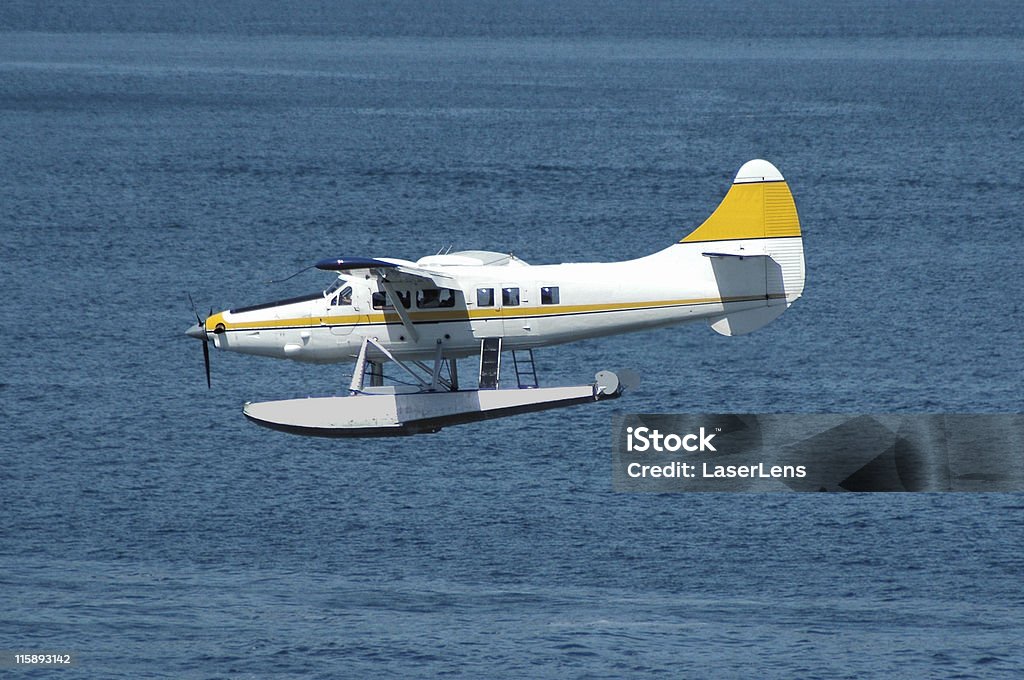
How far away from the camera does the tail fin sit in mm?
44125

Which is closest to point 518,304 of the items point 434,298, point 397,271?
point 434,298

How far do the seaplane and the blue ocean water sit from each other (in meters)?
21.6

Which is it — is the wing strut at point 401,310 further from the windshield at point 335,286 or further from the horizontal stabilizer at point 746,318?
the horizontal stabilizer at point 746,318

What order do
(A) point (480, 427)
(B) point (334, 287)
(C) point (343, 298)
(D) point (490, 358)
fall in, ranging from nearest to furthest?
1. (D) point (490, 358)
2. (C) point (343, 298)
3. (B) point (334, 287)
4. (A) point (480, 427)

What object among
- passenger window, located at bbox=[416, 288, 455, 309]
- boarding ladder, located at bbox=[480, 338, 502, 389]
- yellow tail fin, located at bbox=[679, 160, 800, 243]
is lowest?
boarding ladder, located at bbox=[480, 338, 502, 389]

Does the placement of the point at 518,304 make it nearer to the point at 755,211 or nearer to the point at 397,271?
the point at 397,271

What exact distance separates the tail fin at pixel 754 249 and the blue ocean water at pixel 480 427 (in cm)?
2190

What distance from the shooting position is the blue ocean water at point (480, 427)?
65.7m

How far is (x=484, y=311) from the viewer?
43.5 m

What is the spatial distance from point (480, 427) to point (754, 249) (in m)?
41.7

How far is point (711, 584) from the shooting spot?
6781cm

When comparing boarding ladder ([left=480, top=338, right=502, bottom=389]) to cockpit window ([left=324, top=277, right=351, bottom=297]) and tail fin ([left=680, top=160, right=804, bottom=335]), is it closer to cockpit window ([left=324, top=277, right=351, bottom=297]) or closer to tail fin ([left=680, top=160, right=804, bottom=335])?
cockpit window ([left=324, top=277, right=351, bottom=297])

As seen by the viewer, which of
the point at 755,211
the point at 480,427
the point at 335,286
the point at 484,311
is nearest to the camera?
the point at 484,311

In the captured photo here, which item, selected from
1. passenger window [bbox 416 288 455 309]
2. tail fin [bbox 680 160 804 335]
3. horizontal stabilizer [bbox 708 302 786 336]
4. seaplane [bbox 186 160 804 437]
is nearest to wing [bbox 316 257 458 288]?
seaplane [bbox 186 160 804 437]
